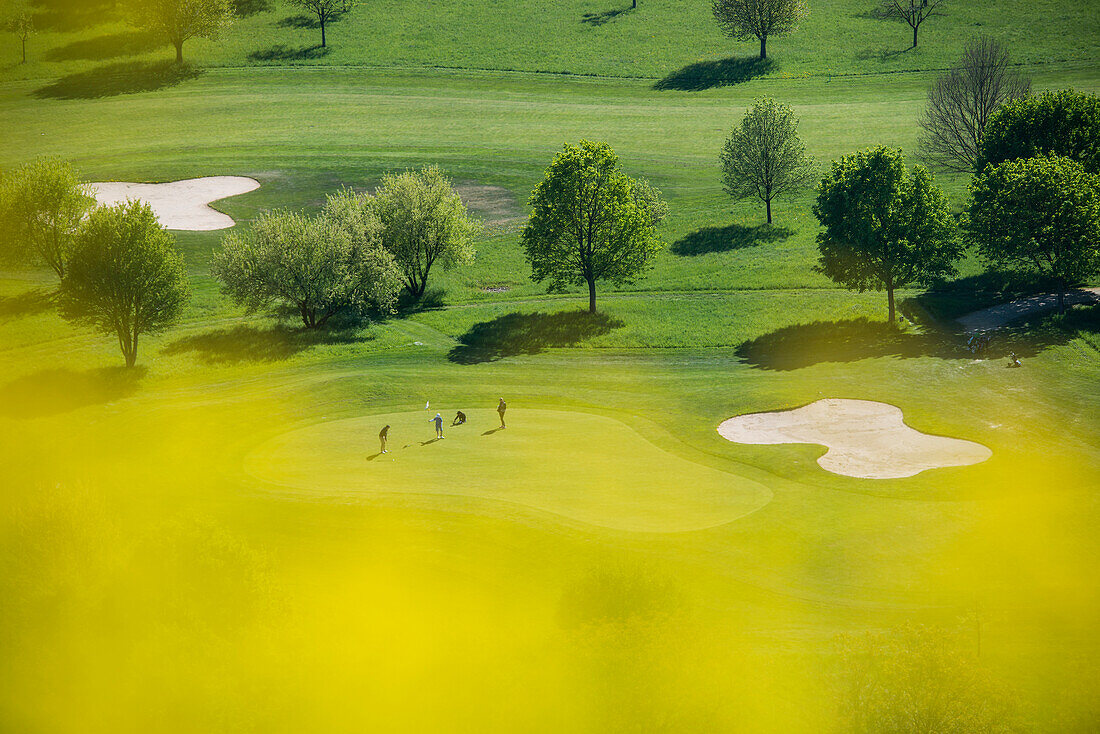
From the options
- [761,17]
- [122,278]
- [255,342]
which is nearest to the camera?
[122,278]

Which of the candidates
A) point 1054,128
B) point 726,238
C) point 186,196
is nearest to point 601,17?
point 726,238

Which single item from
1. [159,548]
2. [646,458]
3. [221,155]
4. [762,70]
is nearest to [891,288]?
[646,458]

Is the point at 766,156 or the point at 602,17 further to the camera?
the point at 602,17

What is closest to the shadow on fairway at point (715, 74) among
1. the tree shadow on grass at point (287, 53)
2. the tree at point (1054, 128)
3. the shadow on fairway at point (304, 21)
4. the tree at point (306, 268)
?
the tree shadow on grass at point (287, 53)

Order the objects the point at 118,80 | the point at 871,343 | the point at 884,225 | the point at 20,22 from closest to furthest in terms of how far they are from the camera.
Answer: the point at 871,343
the point at 884,225
the point at 118,80
the point at 20,22

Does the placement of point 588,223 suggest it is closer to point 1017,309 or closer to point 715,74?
point 1017,309

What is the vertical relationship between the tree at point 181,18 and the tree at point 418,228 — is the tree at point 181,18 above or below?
above

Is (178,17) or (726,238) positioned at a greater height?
(178,17)

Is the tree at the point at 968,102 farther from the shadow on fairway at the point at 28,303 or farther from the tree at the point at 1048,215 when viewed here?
the shadow on fairway at the point at 28,303
